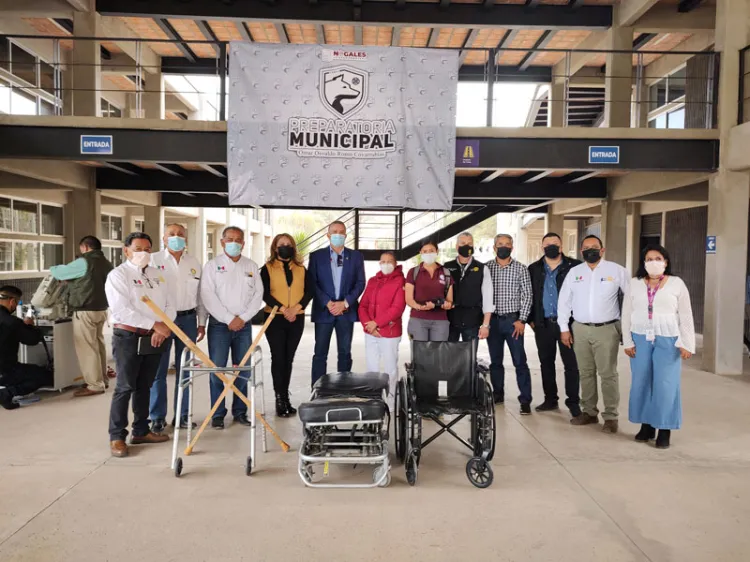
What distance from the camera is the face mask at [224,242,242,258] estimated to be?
5000mm

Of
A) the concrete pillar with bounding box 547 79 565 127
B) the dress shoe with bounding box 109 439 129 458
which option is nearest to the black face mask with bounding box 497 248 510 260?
the dress shoe with bounding box 109 439 129 458

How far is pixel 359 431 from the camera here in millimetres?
3984

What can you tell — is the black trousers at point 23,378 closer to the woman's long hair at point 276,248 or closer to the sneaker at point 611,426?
the woman's long hair at point 276,248

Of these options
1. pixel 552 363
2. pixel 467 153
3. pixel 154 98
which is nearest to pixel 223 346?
pixel 552 363

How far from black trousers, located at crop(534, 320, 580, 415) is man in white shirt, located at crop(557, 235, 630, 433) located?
10.6 inches

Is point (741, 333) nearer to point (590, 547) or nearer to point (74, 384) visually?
point (590, 547)

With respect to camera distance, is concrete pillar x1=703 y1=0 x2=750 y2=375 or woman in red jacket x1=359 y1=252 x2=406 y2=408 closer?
woman in red jacket x1=359 y1=252 x2=406 y2=408

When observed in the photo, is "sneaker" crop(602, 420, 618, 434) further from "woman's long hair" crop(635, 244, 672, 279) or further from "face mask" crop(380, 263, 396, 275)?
"face mask" crop(380, 263, 396, 275)

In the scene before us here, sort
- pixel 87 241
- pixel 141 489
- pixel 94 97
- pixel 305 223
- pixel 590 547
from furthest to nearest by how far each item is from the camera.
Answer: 1. pixel 305 223
2. pixel 94 97
3. pixel 87 241
4. pixel 141 489
5. pixel 590 547

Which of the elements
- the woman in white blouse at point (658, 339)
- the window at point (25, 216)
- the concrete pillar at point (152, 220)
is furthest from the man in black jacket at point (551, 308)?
the window at point (25, 216)

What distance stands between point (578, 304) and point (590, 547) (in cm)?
244

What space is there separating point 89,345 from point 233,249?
2.44 meters

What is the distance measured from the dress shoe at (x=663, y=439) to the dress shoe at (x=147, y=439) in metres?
3.95

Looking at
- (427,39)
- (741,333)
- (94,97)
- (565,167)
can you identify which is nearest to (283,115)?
(565,167)
